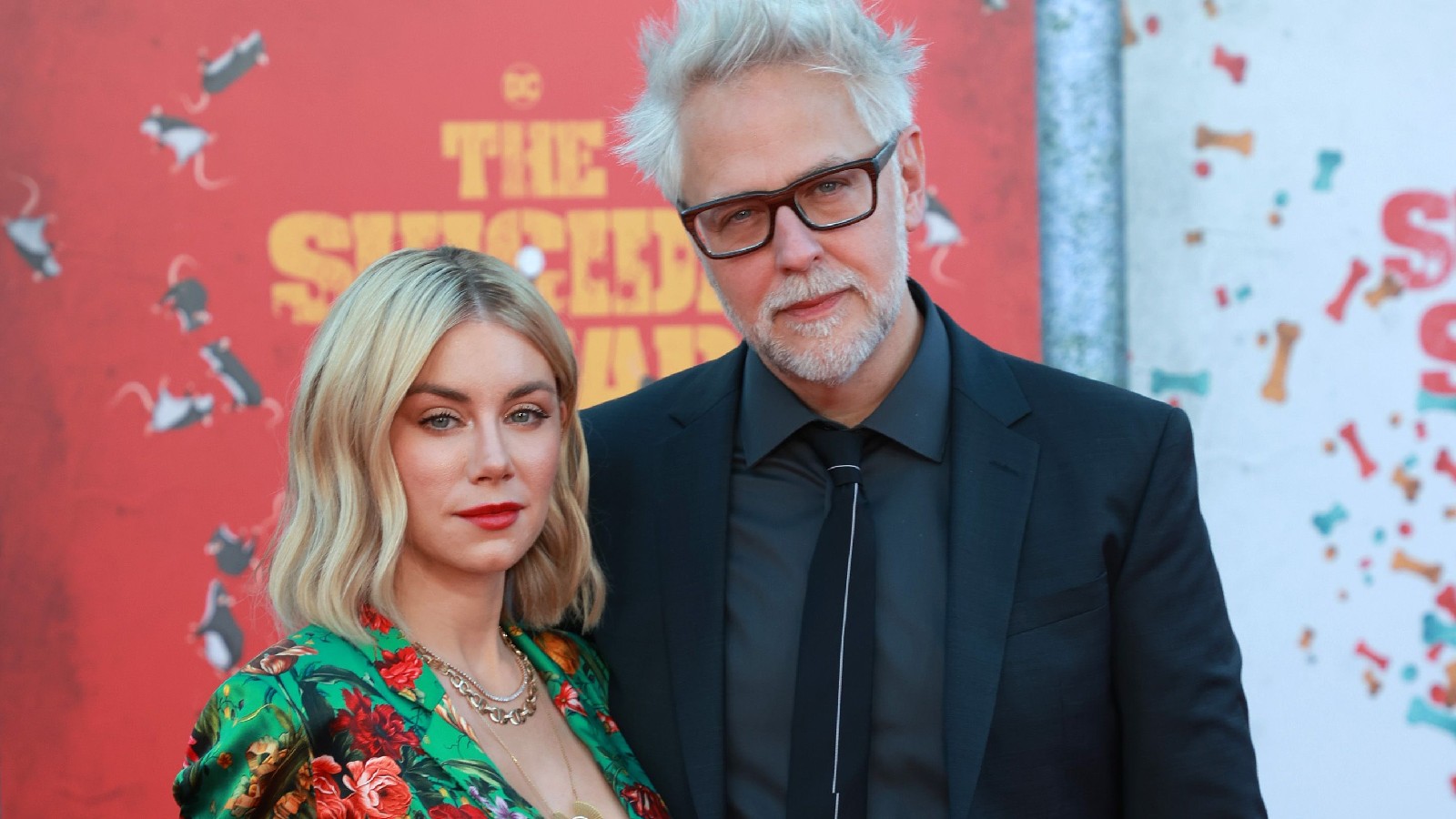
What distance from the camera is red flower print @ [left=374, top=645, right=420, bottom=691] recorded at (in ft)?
6.22

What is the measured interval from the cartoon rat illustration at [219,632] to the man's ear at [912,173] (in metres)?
1.71

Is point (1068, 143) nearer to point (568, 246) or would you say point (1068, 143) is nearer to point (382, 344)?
point (568, 246)

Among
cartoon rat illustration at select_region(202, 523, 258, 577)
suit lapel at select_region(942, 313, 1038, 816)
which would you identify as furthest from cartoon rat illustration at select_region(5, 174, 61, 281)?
suit lapel at select_region(942, 313, 1038, 816)

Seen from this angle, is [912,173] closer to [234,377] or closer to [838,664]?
[838,664]

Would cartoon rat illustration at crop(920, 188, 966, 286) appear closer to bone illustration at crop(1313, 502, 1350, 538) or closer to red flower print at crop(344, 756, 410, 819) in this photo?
bone illustration at crop(1313, 502, 1350, 538)

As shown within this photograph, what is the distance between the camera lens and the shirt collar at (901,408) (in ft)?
6.79

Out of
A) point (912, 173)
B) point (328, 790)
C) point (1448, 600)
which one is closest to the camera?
point (328, 790)

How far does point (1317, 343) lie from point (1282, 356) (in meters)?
0.08

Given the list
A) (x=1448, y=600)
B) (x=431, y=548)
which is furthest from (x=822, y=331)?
(x=1448, y=600)

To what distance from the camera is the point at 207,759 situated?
1695 mm

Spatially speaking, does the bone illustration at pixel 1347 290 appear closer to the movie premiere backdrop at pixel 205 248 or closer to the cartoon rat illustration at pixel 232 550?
the movie premiere backdrop at pixel 205 248

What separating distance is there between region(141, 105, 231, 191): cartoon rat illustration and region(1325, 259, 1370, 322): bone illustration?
2534 millimetres

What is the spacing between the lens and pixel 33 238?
9.36ft

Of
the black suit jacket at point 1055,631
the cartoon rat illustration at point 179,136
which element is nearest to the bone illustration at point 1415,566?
the black suit jacket at point 1055,631
